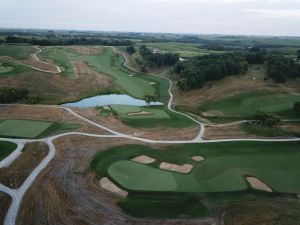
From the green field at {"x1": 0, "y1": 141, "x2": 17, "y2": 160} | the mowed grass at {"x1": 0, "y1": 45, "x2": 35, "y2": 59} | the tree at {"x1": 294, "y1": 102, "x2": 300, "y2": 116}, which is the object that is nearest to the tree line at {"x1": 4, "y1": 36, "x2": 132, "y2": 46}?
the mowed grass at {"x1": 0, "y1": 45, "x2": 35, "y2": 59}

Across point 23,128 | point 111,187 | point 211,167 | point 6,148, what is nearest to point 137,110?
point 23,128

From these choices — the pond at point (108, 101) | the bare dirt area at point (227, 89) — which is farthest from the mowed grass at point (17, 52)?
the bare dirt area at point (227, 89)

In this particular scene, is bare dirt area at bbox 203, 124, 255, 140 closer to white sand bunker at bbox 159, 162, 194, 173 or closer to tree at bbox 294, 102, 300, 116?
white sand bunker at bbox 159, 162, 194, 173

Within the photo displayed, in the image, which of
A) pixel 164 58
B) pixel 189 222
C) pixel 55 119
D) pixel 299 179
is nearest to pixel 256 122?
pixel 299 179

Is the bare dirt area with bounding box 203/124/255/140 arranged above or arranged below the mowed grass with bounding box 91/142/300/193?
above

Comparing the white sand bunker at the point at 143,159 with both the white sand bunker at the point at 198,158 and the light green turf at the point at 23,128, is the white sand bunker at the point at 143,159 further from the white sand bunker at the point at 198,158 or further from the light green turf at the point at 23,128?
the light green turf at the point at 23,128

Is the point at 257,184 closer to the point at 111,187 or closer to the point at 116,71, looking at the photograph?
the point at 111,187
